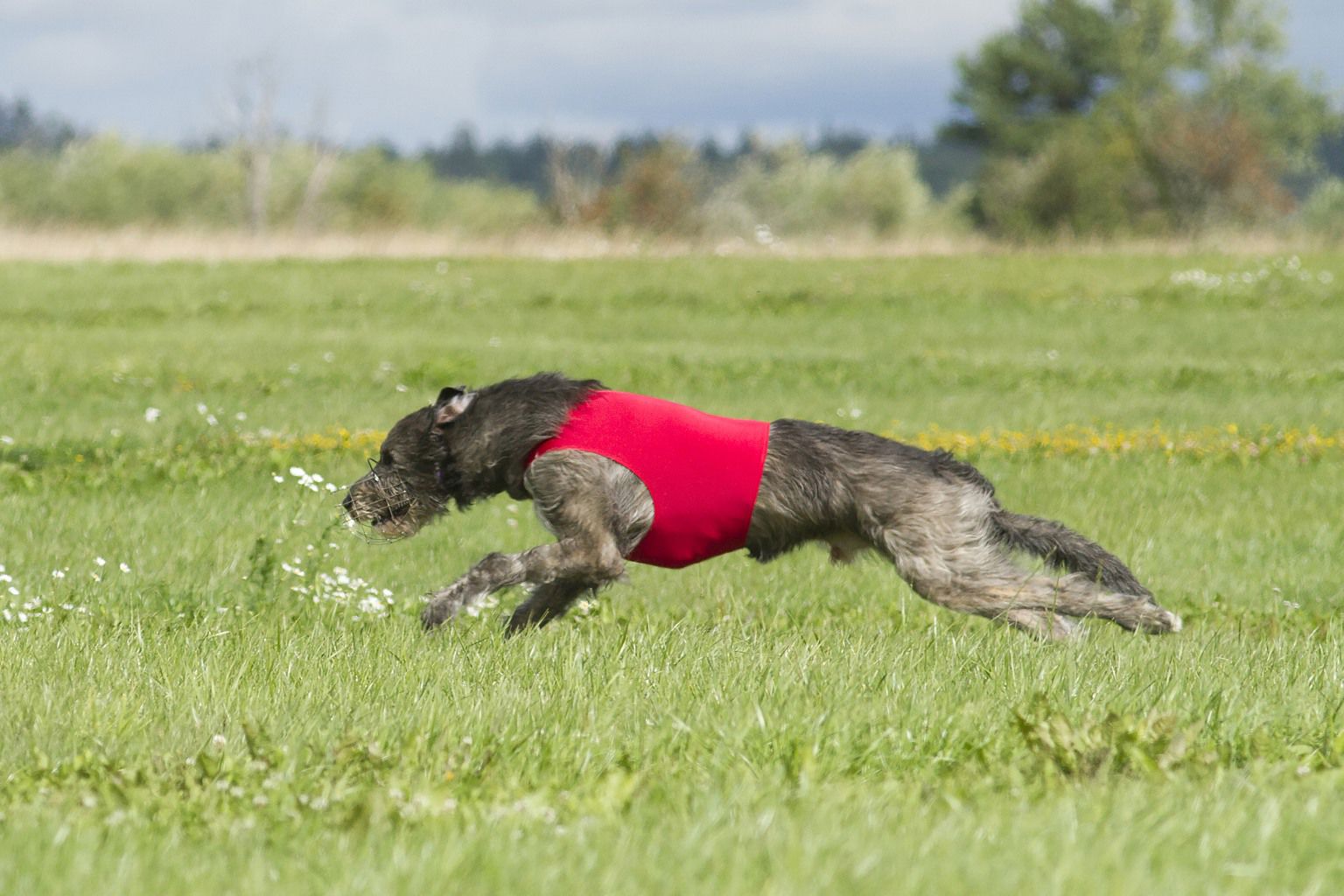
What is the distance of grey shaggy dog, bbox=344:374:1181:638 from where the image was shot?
6.30m

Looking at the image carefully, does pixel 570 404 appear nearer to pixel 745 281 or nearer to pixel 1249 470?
pixel 1249 470

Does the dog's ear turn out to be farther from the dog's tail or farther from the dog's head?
the dog's tail

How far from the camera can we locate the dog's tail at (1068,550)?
6.54m

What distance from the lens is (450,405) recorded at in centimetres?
661

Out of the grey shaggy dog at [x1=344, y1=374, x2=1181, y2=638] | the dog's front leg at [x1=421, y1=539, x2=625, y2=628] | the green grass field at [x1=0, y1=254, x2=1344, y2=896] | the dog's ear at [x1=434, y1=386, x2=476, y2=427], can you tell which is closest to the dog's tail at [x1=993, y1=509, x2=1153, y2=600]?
the grey shaggy dog at [x1=344, y1=374, x2=1181, y2=638]

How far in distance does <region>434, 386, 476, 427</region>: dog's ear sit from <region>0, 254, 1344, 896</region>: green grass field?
0.95 metres

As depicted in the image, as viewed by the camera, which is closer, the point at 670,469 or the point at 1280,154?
the point at 670,469

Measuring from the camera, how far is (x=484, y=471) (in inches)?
260

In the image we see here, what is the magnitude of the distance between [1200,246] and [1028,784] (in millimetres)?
32263

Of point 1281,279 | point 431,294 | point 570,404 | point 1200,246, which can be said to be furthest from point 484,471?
point 1200,246

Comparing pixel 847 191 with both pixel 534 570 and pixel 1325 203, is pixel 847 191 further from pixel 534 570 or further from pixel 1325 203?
pixel 534 570

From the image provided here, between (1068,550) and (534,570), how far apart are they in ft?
7.83

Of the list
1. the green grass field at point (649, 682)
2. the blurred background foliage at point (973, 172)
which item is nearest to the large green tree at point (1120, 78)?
the blurred background foliage at point (973, 172)

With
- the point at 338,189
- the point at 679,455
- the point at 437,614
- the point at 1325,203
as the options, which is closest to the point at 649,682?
the point at 679,455
